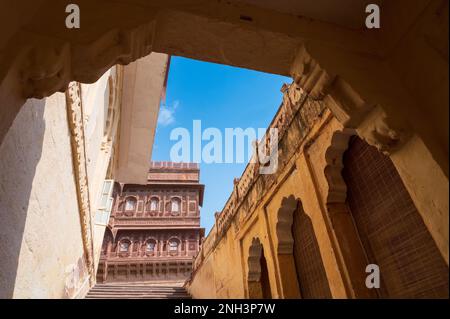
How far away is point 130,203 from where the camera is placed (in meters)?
24.1

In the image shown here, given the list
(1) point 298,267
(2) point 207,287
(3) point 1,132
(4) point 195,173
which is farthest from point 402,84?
(4) point 195,173

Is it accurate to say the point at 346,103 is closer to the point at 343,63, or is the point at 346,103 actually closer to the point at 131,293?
the point at 343,63

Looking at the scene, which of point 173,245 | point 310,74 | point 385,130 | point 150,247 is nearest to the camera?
point 385,130

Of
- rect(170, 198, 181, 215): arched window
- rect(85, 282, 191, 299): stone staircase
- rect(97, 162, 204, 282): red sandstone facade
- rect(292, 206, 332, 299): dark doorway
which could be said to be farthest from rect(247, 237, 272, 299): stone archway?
rect(170, 198, 181, 215): arched window

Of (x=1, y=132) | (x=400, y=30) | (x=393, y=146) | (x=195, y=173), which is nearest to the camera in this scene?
(x=1, y=132)

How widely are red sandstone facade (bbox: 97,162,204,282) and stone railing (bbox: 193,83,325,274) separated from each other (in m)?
14.3

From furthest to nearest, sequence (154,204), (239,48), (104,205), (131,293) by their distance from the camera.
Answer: (154,204) → (131,293) → (104,205) → (239,48)

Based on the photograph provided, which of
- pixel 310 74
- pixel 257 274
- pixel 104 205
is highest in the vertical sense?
pixel 104 205

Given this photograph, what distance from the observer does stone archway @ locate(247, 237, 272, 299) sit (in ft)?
21.1

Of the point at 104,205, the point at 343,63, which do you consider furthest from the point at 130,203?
the point at 343,63

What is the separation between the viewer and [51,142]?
322cm

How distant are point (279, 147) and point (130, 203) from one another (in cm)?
2071

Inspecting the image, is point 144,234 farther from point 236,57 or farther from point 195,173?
point 236,57
